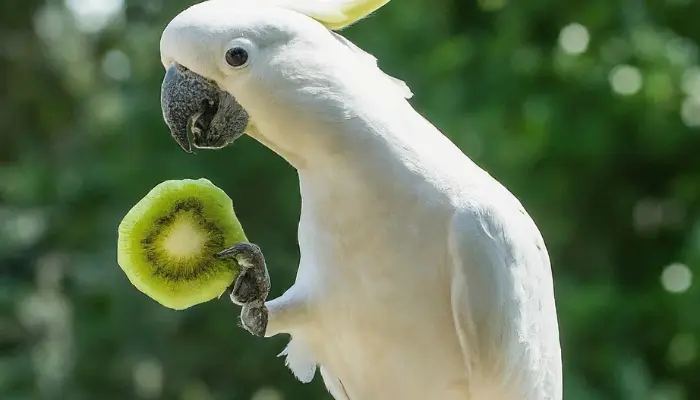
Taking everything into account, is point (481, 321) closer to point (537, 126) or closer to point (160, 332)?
point (537, 126)

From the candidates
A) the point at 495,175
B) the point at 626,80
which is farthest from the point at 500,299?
the point at 626,80

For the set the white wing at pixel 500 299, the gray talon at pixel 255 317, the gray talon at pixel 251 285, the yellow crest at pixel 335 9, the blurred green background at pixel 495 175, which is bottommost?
the blurred green background at pixel 495 175

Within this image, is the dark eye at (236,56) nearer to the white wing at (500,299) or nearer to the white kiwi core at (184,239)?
the white kiwi core at (184,239)

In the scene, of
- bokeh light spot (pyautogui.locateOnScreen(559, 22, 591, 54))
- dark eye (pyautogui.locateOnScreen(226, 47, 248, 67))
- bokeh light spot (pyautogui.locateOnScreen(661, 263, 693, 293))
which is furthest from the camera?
bokeh light spot (pyautogui.locateOnScreen(559, 22, 591, 54))

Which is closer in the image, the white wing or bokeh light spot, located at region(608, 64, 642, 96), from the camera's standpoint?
the white wing

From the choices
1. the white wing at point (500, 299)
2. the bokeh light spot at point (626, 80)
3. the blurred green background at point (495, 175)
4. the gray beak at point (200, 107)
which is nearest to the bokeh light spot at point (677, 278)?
the blurred green background at point (495, 175)

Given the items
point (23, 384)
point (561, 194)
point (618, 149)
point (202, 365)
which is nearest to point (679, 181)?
point (618, 149)

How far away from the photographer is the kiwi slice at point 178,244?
93 cm

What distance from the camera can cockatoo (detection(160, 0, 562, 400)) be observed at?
88cm

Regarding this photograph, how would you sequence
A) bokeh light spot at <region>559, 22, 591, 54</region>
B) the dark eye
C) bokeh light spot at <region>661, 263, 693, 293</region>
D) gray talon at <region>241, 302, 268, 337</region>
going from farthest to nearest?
bokeh light spot at <region>559, 22, 591, 54</region>
bokeh light spot at <region>661, 263, 693, 293</region>
gray talon at <region>241, 302, 268, 337</region>
the dark eye

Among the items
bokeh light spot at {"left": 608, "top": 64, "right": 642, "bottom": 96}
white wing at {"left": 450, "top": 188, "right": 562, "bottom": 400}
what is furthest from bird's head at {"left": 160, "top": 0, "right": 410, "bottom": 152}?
bokeh light spot at {"left": 608, "top": 64, "right": 642, "bottom": 96}

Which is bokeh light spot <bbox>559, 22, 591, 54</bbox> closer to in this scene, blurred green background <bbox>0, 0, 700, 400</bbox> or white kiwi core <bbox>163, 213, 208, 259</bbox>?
blurred green background <bbox>0, 0, 700, 400</bbox>

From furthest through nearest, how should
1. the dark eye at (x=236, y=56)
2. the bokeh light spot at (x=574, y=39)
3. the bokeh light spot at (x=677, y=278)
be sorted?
the bokeh light spot at (x=574, y=39) < the bokeh light spot at (x=677, y=278) < the dark eye at (x=236, y=56)

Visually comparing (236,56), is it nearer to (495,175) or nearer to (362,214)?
(362,214)
